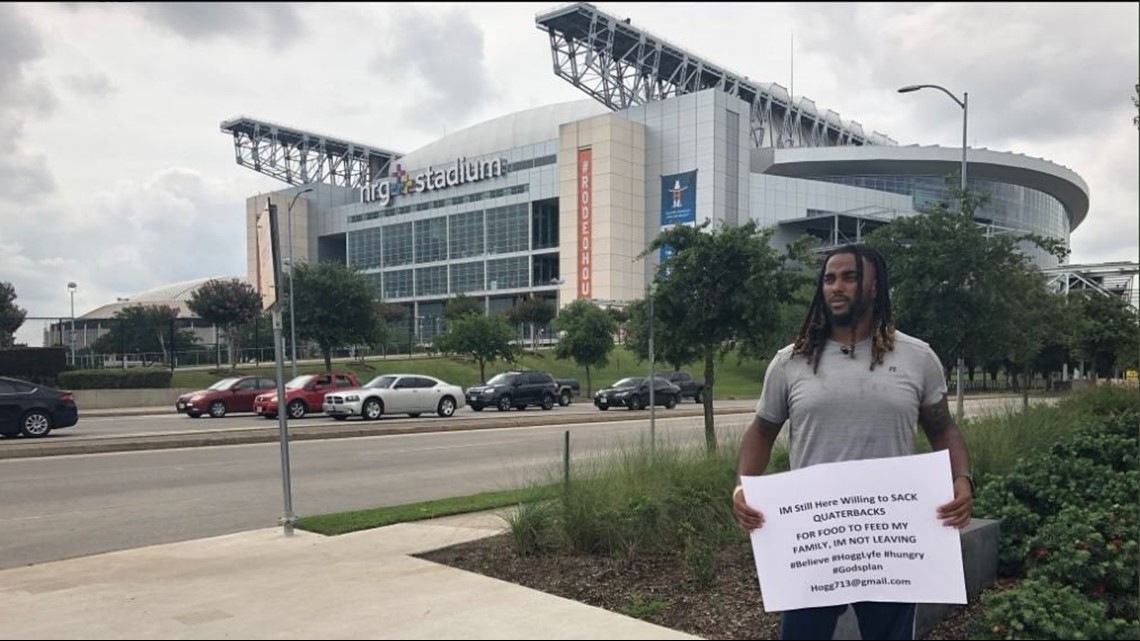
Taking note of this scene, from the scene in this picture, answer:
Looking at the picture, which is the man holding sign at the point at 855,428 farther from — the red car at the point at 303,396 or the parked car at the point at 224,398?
the parked car at the point at 224,398

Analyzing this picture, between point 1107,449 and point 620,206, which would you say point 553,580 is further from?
point 620,206

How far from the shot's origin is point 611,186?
78.2 metres

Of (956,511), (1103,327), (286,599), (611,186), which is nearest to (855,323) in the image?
(956,511)

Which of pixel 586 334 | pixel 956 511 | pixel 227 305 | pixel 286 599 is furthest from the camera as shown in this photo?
pixel 227 305

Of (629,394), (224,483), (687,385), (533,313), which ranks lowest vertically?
(687,385)

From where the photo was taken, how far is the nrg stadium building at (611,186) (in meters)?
78.6

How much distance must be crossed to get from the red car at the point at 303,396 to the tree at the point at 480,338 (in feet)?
47.4

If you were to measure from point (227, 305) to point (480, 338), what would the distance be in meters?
17.5

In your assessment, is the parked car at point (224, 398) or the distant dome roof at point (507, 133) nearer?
the parked car at point (224, 398)

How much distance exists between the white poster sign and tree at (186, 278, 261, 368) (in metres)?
49.2

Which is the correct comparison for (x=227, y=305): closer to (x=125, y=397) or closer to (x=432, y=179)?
(x=125, y=397)

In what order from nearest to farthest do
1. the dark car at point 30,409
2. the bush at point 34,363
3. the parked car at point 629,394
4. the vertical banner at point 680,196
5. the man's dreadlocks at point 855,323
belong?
the man's dreadlocks at point 855,323, the dark car at point 30,409, the bush at point 34,363, the parked car at point 629,394, the vertical banner at point 680,196

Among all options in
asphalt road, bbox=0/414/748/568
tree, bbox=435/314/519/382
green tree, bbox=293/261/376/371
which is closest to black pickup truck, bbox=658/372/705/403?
tree, bbox=435/314/519/382

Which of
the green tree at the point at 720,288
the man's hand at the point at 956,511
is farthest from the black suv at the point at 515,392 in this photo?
the man's hand at the point at 956,511
